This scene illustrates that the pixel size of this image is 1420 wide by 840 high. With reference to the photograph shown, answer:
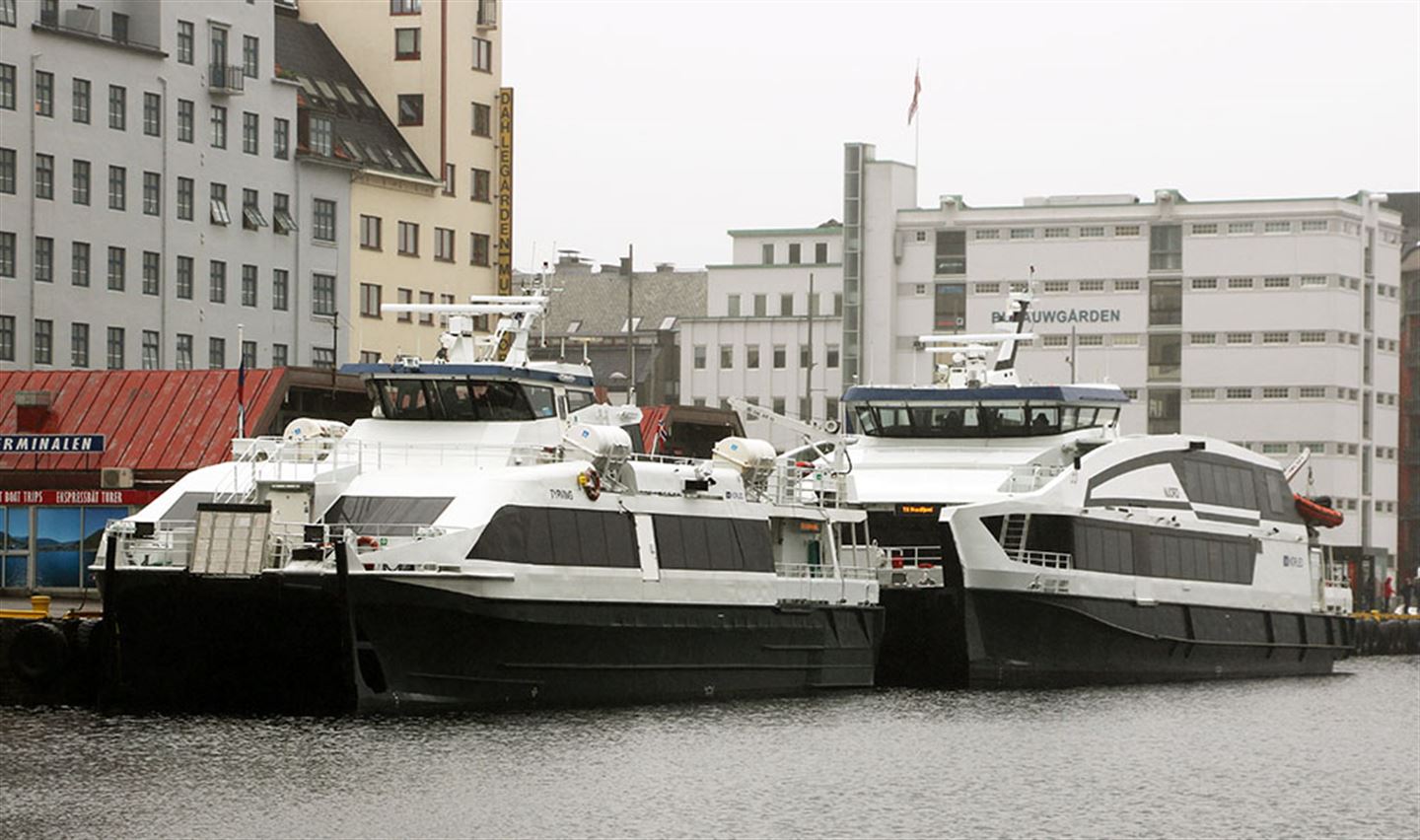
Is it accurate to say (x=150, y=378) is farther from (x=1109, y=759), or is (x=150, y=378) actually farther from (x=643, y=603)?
(x=1109, y=759)

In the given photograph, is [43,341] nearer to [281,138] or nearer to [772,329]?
[281,138]

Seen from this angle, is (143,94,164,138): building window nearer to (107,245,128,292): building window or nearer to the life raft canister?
(107,245,128,292): building window

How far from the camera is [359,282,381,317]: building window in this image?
368 feet

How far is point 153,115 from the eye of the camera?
102 meters

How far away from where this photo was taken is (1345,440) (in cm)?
13662

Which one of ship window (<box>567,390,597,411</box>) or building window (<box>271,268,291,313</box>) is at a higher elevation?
building window (<box>271,268,291,313</box>)

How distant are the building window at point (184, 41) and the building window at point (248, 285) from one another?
8599 mm

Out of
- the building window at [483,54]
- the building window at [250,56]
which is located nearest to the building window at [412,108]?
the building window at [483,54]

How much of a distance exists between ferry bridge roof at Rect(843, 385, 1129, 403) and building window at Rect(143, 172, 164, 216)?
138 feet

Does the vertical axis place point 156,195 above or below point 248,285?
above

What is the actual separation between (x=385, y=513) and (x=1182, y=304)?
92327 mm

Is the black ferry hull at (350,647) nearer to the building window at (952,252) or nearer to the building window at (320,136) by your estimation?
the building window at (320,136)

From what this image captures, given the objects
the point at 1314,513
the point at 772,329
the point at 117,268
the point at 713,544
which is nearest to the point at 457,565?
the point at 713,544

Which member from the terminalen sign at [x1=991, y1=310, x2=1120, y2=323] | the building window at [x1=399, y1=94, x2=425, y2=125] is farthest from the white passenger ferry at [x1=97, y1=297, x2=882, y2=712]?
the terminalen sign at [x1=991, y1=310, x2=1120, y2=323]
